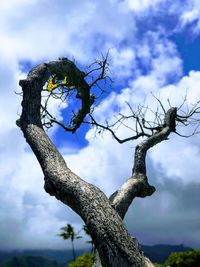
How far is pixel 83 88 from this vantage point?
10.4m

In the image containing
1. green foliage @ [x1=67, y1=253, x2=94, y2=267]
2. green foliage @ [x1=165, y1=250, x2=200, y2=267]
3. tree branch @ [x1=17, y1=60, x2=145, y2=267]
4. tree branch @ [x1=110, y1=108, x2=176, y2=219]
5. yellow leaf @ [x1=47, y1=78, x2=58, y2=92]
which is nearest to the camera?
tree branch @ [x1=17, y1=60, x2=145, y2=267]

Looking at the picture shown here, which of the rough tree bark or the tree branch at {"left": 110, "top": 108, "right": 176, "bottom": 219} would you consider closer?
the rough tree bark

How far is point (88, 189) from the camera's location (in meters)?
6.52

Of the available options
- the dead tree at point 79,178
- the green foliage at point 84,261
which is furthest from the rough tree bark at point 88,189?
the green foliage at point 84,261

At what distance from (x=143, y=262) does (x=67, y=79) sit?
4664 millimetres

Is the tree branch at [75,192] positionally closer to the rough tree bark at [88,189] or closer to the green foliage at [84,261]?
the rough tree bark at [88,189]

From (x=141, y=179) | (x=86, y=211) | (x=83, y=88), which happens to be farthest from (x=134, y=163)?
(x=86, y=211)

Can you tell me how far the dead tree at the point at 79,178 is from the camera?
6066 millimetres

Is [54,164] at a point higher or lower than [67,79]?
lower

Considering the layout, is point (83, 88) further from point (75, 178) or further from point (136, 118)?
point (75, 178)

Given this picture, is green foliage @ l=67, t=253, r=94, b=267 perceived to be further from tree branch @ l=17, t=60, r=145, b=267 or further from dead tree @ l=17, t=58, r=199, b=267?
tree branch @ l=17, t=60, r=145, b=267

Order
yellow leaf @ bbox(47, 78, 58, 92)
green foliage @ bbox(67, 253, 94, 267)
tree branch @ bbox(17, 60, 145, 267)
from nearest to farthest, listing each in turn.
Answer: tree branch @ bbox(17, 60, 145, 267), yellow leaf @ bbox(47, 78, 58, 92), green foliage @ bbox(67, 253, 94, 267)

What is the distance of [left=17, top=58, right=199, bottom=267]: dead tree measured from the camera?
6066 millimetres

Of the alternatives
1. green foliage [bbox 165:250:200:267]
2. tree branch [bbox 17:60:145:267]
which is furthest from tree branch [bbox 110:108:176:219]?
green foliage [bbox 165:250:200:267]
